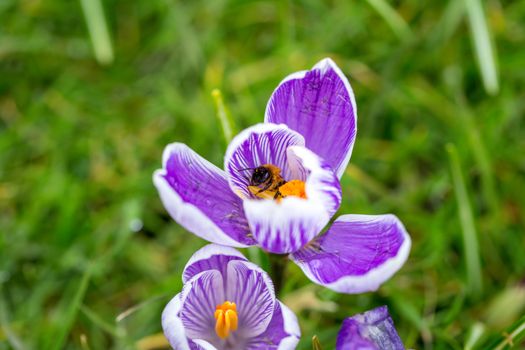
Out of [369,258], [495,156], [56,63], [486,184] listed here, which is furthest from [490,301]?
[56,63]

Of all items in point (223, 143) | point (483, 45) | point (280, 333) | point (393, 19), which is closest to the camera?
point (280, 333)

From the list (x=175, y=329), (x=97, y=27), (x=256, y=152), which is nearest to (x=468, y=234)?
(x=256, y=152)

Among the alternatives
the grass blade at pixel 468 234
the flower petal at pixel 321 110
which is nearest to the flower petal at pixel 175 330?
the flower petal at pixel 321 110

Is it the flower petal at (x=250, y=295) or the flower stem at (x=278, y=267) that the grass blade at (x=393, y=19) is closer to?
the flower stem at (x=278, y=267)

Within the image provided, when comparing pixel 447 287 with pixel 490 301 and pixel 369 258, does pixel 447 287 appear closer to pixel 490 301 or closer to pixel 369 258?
pixel 490 301

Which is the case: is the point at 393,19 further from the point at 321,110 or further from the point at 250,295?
the point at 250,295

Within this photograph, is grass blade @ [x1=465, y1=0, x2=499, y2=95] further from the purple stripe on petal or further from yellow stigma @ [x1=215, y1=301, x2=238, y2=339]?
yellow stigma @ [x1=215, y1=301, x2=238, y2=339]
